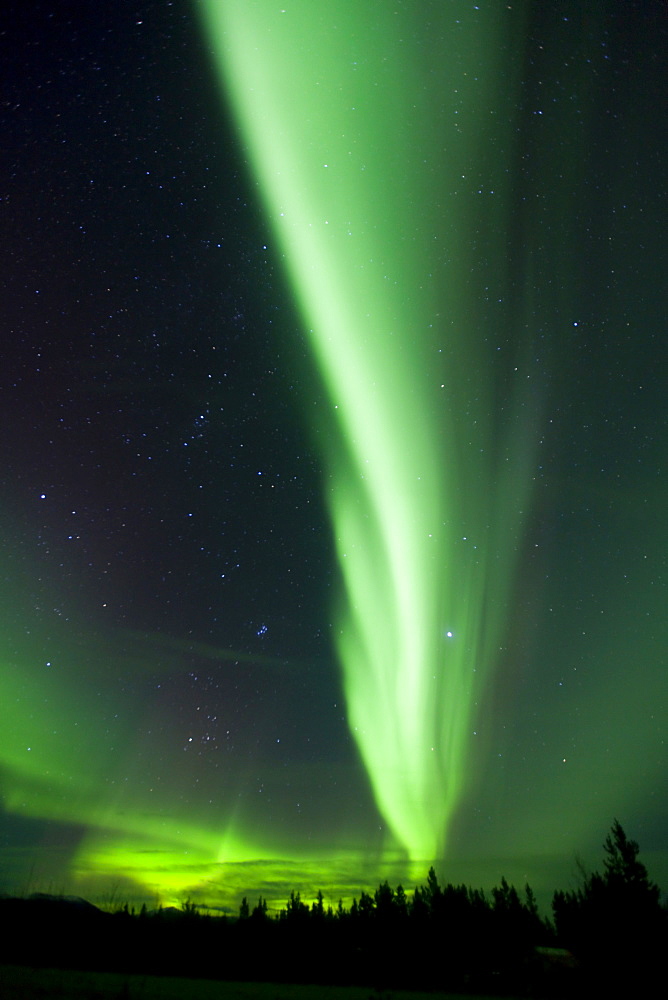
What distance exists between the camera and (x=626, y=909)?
58.0 metres

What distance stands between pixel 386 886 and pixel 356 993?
71767mm

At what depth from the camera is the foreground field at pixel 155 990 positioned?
70.4 feet

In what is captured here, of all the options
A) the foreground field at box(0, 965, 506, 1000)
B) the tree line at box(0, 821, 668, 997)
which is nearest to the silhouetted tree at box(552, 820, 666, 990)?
the tree line at box(0, 821, 668, 997)

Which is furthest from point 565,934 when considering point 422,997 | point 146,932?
point 422,997

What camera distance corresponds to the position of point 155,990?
26.5 metres

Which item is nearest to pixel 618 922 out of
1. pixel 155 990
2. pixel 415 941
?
pixel 415 941

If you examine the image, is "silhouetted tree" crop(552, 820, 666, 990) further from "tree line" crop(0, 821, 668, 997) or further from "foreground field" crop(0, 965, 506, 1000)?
"foreground field" crop(0, 965, 506, 1000)

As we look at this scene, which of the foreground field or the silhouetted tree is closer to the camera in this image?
the foreground field

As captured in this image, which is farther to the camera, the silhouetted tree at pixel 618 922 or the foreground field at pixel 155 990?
the silhouetted tree at pixel 618 922

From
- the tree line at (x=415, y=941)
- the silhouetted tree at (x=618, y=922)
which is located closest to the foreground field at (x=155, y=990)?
the tree line at (x=415, y=941)

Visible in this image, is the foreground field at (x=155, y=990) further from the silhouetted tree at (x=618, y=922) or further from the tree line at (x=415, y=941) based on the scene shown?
the silhouetted tree at (x=618, y=922)

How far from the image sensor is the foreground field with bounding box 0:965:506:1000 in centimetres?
2147

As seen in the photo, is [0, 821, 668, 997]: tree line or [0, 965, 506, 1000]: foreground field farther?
[0, 821, 668, 997]: tree line

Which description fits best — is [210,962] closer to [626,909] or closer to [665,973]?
[665,973]
